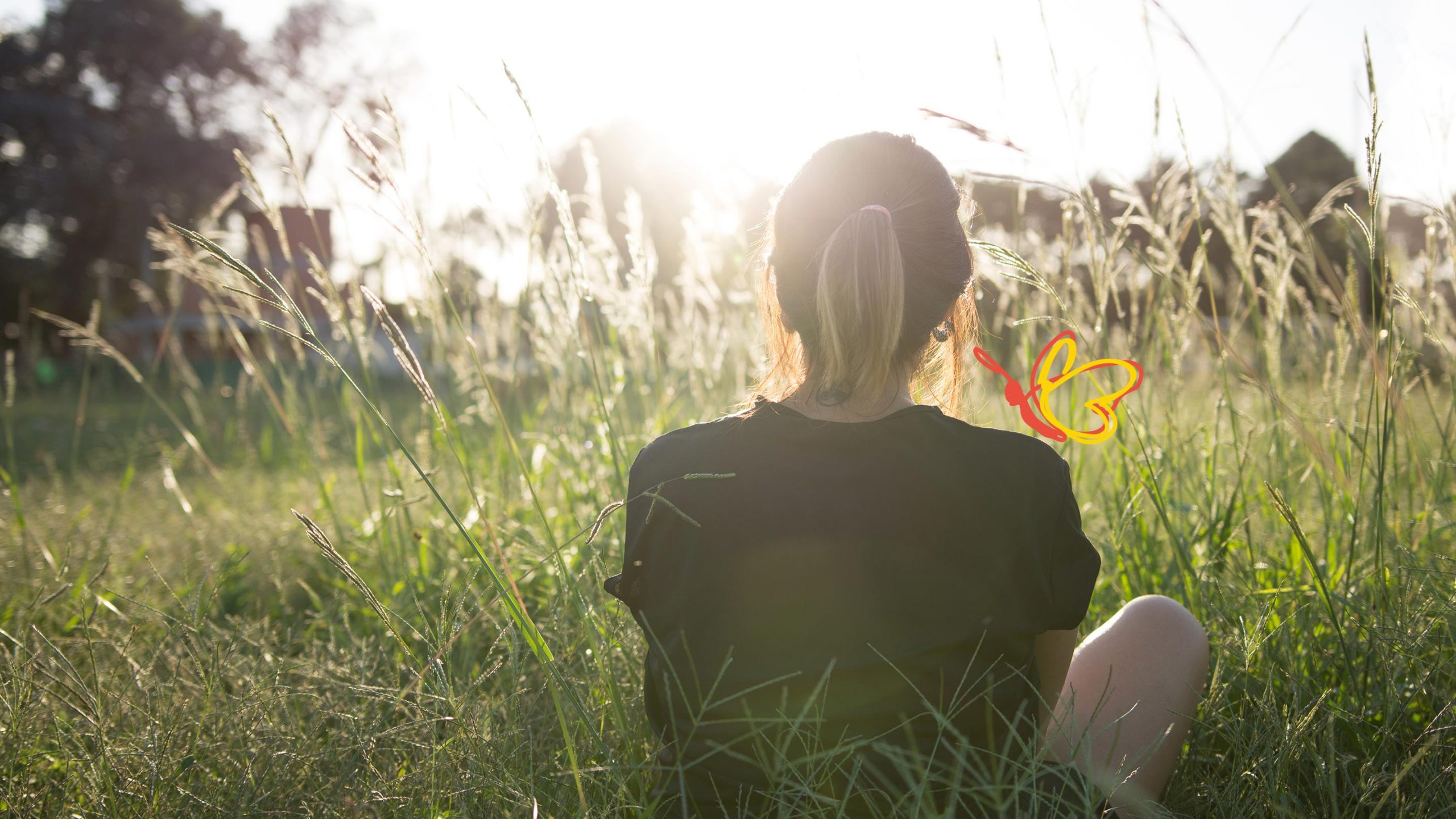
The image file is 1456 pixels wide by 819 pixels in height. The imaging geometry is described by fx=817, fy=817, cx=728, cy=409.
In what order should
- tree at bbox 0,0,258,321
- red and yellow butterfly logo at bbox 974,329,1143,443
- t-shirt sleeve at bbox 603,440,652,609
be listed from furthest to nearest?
tree at bbox 0,0,258,321 < red and yellow butterfly logo at bbox 974,329,1143,443 < t-shirt sleeve at bbox 603,440,652,609

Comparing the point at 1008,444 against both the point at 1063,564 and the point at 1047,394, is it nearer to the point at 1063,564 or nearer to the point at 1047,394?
the point at 1063,564

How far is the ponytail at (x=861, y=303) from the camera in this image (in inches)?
43.3

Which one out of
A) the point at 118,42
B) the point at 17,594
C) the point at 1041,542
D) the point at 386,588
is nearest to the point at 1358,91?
the point at 1041,542

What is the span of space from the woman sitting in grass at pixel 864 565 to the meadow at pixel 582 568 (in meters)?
0.13

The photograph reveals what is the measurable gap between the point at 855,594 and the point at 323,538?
26.5 inches

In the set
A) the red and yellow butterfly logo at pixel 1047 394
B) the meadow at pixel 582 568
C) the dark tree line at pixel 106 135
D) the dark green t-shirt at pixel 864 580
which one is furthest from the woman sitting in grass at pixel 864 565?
the dark tree line at pixel 106 135

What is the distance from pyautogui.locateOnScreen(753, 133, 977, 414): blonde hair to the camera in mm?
1115

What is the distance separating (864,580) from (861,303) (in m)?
0.38

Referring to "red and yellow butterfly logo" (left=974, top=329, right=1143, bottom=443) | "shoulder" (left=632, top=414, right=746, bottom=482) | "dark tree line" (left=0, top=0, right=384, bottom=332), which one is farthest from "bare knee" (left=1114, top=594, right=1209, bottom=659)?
"dark tree line" (left=0, top=0, right=384, bottom=332)

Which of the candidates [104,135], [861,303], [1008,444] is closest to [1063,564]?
[1008,444]

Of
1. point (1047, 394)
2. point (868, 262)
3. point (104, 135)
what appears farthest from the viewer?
point (104, 135)

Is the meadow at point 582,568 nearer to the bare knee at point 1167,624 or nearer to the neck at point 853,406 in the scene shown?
the bare knee at point 1167,624

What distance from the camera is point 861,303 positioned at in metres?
1.12

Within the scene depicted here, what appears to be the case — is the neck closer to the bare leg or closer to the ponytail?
the ponytail
